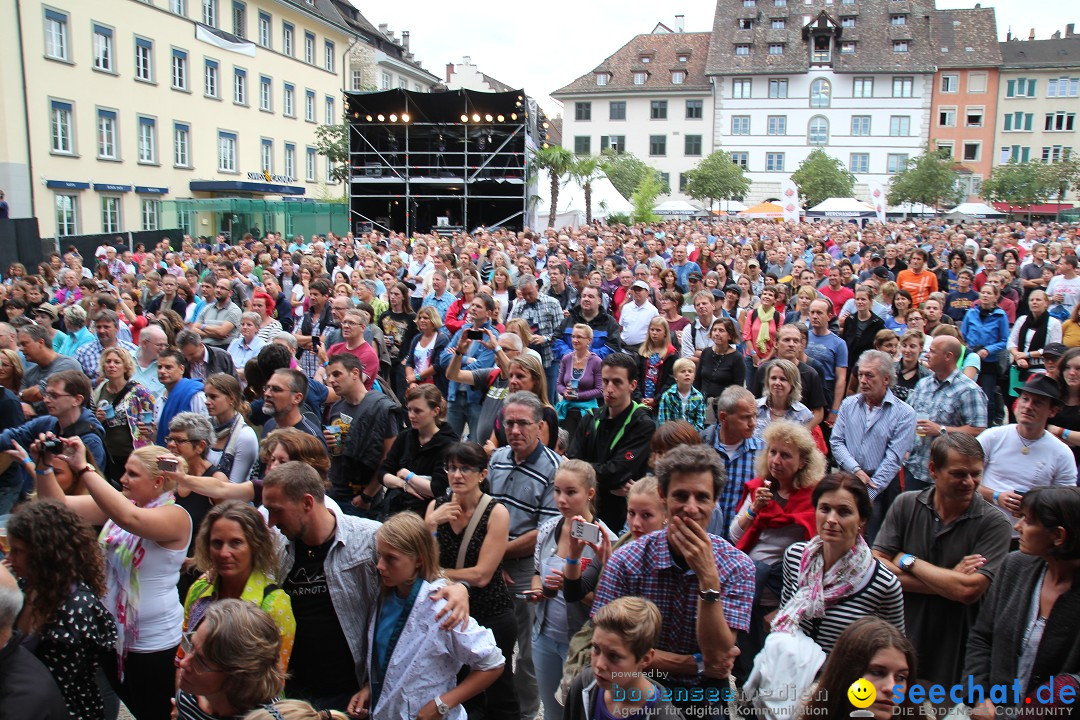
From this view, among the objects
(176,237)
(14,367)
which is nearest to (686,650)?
(14,367)

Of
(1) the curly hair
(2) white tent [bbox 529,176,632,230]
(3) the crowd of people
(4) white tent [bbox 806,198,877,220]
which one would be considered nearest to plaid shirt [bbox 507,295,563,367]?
(3) the crowd of people

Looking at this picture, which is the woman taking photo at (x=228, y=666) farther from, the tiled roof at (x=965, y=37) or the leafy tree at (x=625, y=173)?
the tiled roof at (x=965, y=37)

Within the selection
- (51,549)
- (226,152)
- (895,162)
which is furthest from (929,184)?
(51,549)

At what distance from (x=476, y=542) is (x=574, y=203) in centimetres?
3252

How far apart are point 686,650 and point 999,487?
249cm

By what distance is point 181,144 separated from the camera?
33.0m

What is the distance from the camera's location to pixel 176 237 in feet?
82.0

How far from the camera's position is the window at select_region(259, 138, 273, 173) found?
3788 centimetres

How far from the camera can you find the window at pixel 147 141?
101ft

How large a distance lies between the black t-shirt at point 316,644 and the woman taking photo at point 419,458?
1285 mm

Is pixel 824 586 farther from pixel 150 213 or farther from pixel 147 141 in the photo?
pixel 147 141

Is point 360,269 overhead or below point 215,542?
overhead

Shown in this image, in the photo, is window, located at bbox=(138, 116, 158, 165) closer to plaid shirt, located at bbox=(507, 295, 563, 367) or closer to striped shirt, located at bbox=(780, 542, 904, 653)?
plaid shirt, located at bbox=(507, 295, 563, 367)

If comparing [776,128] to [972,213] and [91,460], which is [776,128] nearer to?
[972,213]
